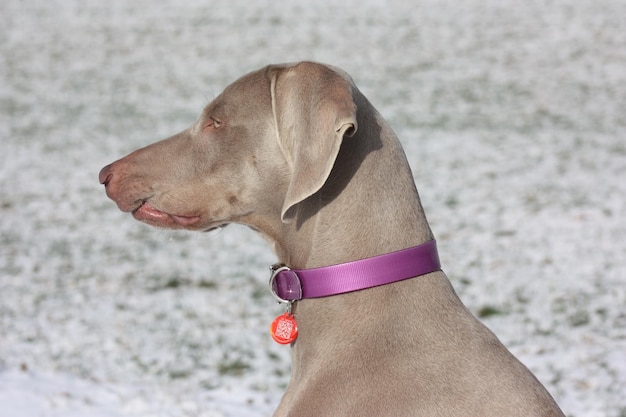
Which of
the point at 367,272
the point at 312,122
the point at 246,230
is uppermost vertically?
the point at 312,122

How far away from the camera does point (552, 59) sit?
60.3ft

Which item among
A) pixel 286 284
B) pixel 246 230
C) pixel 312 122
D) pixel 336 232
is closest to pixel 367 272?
pixel 336 232

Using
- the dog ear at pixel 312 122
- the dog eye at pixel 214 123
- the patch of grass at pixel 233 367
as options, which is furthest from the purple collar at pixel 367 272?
the patch of grass at pixel 233 367

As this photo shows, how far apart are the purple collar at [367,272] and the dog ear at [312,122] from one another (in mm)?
257

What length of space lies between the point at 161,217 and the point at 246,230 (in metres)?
6.36

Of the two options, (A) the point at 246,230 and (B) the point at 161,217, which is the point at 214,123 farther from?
(A) the point at 246,230

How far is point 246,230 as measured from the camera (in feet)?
32.0

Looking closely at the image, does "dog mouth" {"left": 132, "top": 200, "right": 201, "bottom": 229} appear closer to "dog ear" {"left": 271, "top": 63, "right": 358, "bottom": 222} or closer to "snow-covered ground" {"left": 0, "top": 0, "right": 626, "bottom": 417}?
"dog ear" {"left": 271, "top": 63, "right": 358, "bottom": 222}

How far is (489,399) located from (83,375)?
4077mm

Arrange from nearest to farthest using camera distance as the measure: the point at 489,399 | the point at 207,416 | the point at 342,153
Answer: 1. the point at 489,399
2. the point at 342,153
3. the point at 207,416

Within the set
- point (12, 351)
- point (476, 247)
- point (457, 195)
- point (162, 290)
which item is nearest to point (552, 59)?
point (457, 195)

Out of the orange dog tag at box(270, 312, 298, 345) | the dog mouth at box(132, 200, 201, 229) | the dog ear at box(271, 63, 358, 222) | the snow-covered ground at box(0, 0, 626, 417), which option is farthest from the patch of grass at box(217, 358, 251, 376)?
the dog ear at box(271, 63, 358, 222)

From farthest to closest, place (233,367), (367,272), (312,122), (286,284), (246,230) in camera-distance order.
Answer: (246,230) → (233,367) → (286,284) → (367,272) → (312,122)

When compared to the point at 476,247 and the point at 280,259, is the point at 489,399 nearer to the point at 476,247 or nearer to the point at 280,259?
the point at 280,259
